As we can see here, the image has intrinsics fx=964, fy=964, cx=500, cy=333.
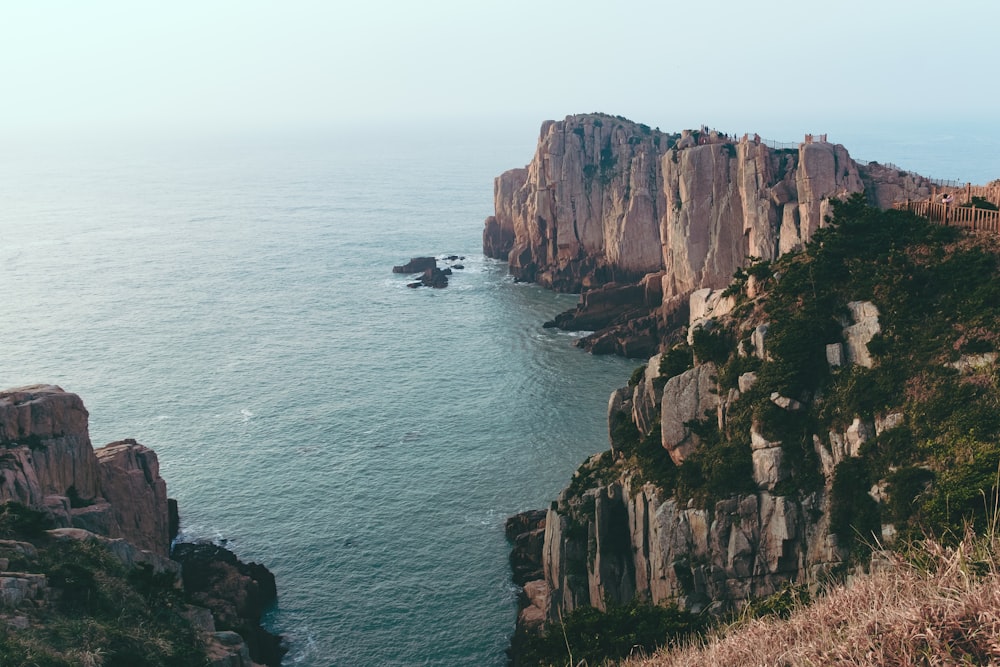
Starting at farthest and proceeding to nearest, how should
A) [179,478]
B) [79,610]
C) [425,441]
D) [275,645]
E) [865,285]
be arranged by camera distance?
[425,441], [179,478], [275,645], [865,285], [79,610]

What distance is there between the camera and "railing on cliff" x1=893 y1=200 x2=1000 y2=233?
44562mm

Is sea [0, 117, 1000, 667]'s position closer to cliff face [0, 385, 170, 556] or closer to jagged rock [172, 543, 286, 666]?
jagged rock [172, 543, 286, 666]

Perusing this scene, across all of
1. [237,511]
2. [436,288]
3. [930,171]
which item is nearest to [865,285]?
[237,511]

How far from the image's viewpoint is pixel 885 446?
38.1 meters

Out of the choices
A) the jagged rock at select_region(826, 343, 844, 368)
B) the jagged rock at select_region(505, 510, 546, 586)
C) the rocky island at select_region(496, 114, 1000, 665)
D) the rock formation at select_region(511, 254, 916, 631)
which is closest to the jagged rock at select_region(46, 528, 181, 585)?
the rocky island at select_region(496, 114, 1000, 665)

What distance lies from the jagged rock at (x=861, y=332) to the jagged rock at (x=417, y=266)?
8784cm

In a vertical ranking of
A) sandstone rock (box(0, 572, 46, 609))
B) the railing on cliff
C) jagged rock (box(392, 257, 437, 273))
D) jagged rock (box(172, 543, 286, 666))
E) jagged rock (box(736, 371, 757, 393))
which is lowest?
jagged rock (box(172, 543, 286, 666))

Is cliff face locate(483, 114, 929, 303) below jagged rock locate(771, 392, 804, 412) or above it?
above

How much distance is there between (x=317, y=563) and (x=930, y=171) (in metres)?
177

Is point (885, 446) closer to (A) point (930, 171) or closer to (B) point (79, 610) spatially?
(B) point (79, 610)

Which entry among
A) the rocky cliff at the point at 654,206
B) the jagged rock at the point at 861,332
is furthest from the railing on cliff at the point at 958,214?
the rocky cliff at the point at 654,206

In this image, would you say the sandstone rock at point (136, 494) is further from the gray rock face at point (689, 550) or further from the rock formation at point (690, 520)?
the gray rock face at point (689, 550)

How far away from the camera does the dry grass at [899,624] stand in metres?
19.2

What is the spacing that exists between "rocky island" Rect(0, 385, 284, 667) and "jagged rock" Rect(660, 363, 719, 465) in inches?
834
